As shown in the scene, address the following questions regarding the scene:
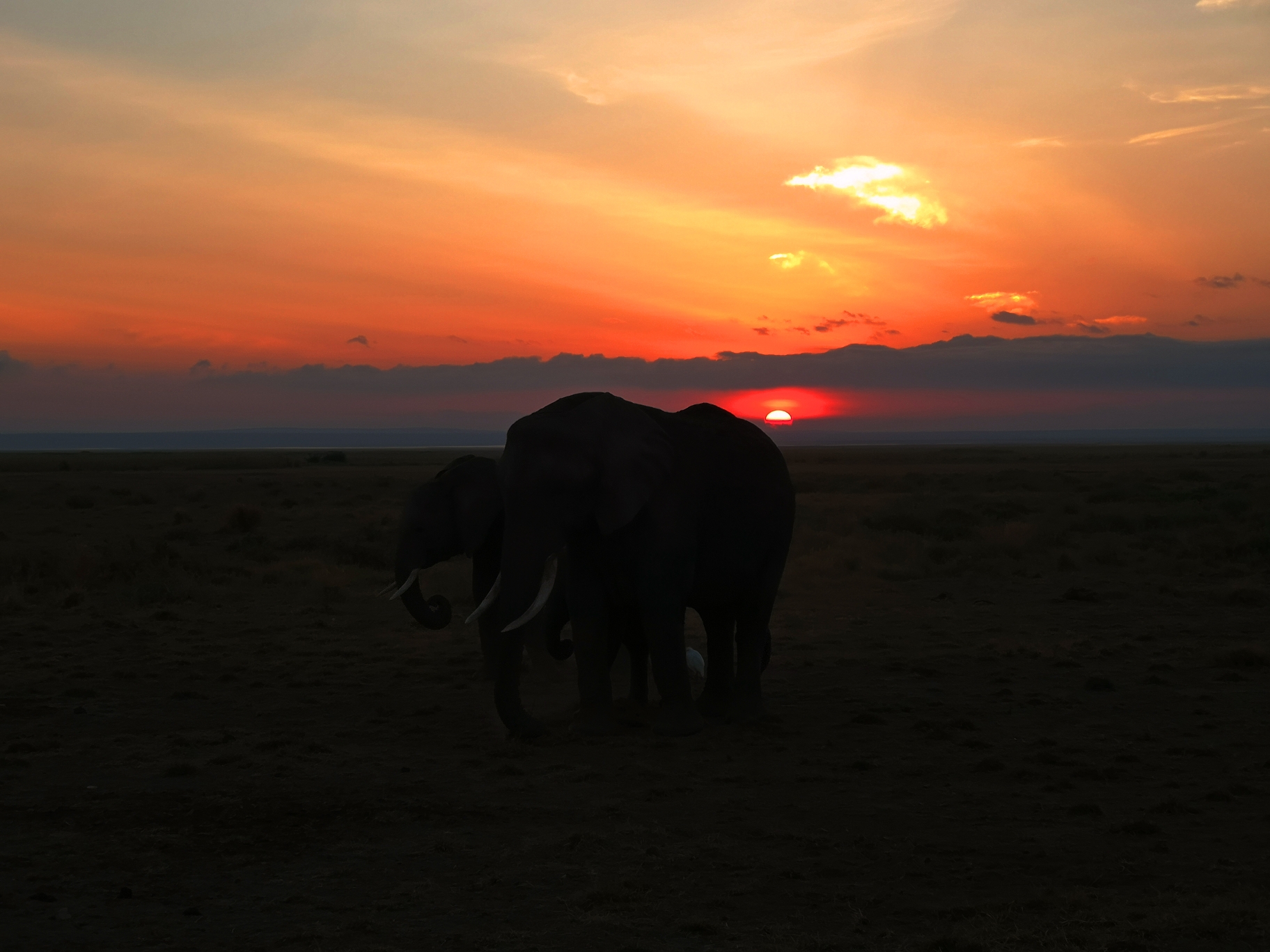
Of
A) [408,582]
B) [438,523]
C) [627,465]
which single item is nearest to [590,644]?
[627,465]

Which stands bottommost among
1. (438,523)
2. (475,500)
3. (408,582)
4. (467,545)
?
(408,582)

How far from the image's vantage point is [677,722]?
1027cm

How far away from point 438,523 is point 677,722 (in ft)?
12.9

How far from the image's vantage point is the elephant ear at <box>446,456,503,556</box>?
39.9ft

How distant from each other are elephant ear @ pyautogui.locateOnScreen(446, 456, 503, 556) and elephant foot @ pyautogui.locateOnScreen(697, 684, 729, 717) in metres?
2.70

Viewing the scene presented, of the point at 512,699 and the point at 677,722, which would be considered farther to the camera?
the point at 677,722

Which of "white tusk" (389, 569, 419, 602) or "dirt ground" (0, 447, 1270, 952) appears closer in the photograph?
"dirt ground" (0, 447, 1270, 952)

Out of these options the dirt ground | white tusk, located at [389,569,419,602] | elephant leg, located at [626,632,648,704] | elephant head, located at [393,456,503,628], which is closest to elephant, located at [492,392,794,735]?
elephant leg, located at [626,632,648,704]

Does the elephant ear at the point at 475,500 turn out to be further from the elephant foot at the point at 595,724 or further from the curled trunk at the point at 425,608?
the elephant foot at the point at 595,724

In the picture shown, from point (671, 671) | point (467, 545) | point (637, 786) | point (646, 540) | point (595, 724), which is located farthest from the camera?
point (467, 545)

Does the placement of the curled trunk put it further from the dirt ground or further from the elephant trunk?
the dirt ground

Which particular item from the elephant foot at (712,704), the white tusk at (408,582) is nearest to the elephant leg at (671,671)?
the elephant foot at (712,704)

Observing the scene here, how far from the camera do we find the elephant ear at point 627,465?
9695 millimetres

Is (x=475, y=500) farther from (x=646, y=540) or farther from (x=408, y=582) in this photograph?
(x=646, y=540)
